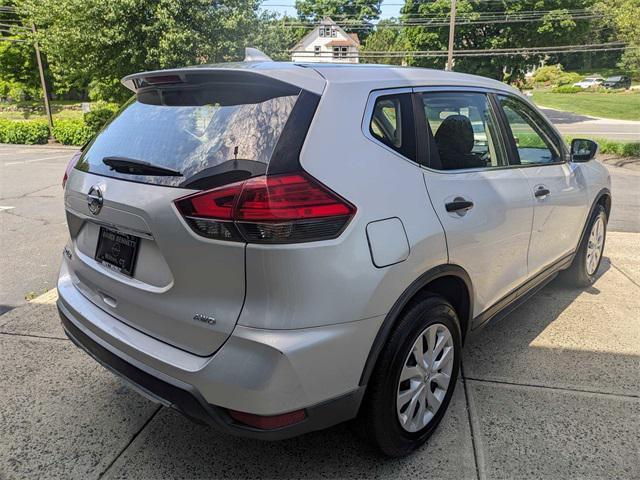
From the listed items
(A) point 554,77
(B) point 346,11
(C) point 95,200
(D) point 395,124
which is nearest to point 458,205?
(D) point 395,124

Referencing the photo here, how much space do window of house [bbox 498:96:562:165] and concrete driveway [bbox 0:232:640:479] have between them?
1304 millimetres

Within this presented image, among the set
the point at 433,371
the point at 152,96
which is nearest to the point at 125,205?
the point at 152,96

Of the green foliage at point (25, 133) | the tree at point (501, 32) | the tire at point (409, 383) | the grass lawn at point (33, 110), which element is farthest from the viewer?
the grass lawn at point (33, 110)

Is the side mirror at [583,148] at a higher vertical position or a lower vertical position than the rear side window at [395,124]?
lower

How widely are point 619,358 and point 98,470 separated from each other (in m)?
3.22

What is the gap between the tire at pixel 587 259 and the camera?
13.9 feet

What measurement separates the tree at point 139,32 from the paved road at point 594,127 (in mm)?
16024

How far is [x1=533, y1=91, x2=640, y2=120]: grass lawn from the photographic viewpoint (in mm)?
37169

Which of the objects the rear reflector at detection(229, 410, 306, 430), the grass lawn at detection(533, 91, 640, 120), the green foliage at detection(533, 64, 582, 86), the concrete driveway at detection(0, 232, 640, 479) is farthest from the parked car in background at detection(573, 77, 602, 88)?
the rear reflector at detection(229, 410, 306, 430)

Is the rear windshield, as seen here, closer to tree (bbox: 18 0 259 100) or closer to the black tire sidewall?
the black tire sidewall

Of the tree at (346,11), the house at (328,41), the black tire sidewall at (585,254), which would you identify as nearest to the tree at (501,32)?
the house at (328,41)

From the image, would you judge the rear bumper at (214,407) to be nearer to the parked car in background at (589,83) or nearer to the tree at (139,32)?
the tree at (139,32)

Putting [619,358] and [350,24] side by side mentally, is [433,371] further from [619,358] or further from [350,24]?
[350,24]

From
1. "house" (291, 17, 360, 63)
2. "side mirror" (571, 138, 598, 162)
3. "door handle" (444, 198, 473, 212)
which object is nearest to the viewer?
"door handle" (444, 198, 473, 212)
